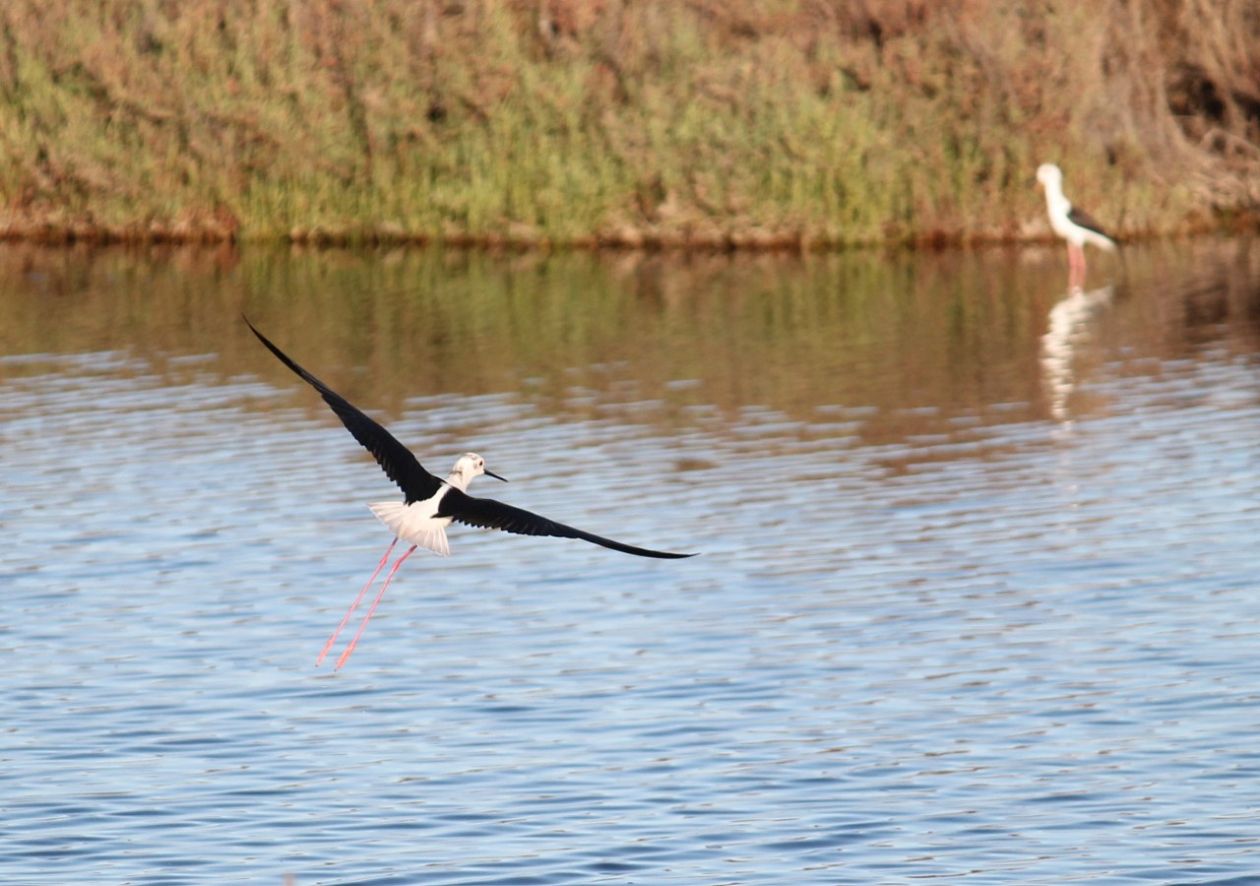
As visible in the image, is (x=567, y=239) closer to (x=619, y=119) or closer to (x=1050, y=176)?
(x=619, y=119)

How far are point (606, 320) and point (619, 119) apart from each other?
6.45 meters

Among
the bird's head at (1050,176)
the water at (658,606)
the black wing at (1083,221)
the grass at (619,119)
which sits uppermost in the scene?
the grass at (619,119)

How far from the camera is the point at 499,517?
795 centimetres

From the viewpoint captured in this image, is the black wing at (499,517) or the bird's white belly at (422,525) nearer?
the black wing at (499,517)

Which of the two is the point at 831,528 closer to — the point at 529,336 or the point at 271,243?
the point at 529,336

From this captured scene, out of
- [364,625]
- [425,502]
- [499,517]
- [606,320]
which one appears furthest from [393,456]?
[606,320]

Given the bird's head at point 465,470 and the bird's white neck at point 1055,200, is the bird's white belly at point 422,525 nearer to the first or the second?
the bird's head at point 465,470

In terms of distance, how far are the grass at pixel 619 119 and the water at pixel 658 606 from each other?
540 cm

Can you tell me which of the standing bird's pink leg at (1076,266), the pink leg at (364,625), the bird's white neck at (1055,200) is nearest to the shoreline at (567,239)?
the bird's white neck at (1055,200)

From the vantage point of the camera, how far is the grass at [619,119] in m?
27.8

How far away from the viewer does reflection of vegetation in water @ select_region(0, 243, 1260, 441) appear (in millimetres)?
18984

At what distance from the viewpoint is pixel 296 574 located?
12773 millimetres

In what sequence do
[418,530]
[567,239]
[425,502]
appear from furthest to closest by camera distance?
1. [567,239]
2. [425,502]
3. [418,530]

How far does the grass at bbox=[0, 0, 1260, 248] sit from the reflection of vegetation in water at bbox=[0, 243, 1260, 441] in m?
0.79
